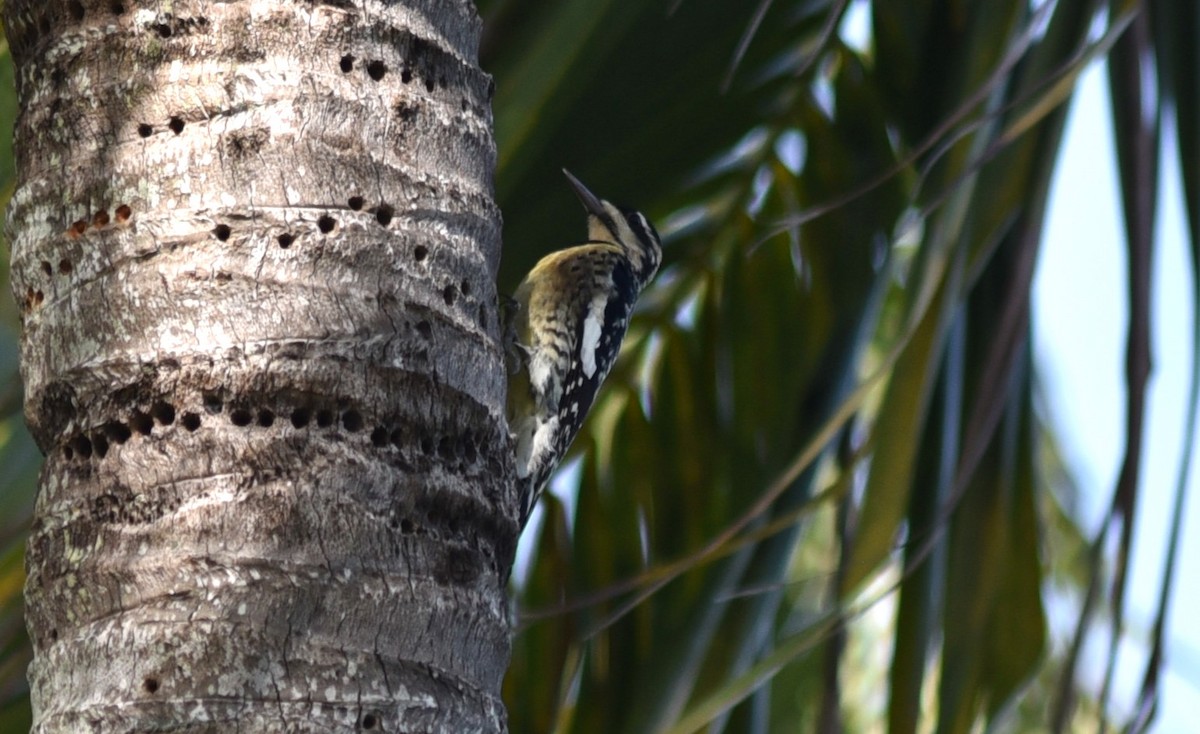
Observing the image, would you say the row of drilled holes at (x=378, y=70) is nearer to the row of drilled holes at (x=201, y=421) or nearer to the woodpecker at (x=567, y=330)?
the row of drilled holes at (x=201, y=421)

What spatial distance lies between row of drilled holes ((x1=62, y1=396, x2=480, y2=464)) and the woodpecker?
1.50 m

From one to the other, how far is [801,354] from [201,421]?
1624mm

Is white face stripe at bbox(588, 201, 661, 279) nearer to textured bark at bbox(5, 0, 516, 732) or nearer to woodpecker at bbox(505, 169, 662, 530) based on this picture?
woodpecker at bbox(505, 169, 662, 530)

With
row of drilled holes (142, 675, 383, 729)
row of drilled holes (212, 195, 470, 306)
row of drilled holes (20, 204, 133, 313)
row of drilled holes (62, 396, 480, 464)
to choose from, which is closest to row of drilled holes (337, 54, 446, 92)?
row of drilled holes (212, 195, 470, 306)

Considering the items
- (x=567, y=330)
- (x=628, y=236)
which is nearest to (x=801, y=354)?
(x=567, y=330)

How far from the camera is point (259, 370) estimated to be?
1.60 m

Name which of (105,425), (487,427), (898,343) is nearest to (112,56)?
(105,425)

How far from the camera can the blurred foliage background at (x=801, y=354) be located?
2.05 metres

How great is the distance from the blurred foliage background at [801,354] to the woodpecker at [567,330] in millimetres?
169

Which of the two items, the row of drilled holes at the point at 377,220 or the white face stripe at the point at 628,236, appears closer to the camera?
the row of drilled holes at the point at 377,220

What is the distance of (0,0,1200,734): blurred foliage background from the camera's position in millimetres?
2053

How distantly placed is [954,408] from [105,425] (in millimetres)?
1212

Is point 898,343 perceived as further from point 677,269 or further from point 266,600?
point 677,269

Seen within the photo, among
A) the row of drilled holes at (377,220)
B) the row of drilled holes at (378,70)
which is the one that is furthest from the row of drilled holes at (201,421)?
the row of drilled holes at (378,70)
